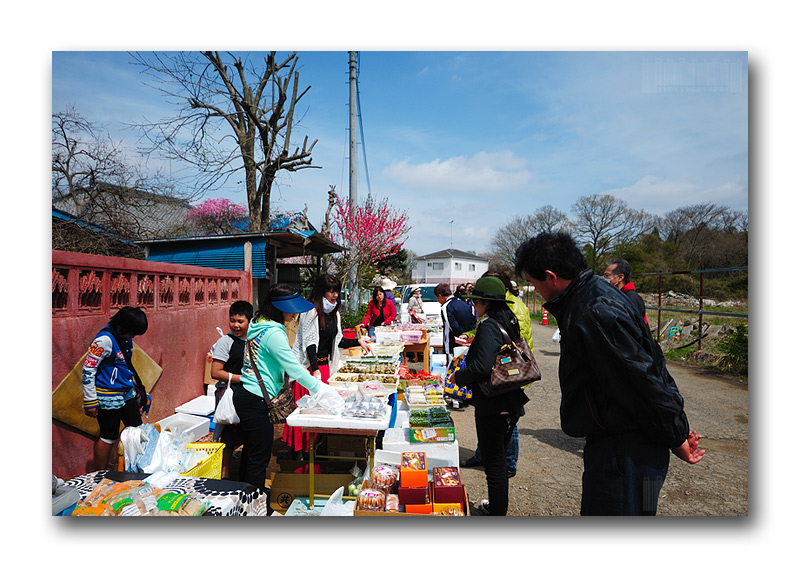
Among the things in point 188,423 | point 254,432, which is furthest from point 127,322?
point 188,423

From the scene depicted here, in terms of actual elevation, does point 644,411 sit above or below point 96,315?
below

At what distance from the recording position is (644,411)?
1618 mm

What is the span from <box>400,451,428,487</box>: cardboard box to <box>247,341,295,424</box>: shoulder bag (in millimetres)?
855

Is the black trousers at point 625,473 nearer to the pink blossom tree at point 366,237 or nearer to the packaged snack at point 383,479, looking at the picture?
the packaged snack at point 383,479

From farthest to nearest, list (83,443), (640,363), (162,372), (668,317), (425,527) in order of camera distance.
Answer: (668,317) → (162,372) → (83,443) → (425,527) → (640,363)

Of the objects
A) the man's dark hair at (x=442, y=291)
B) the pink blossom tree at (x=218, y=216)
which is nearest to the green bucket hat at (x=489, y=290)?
the pink blossom tree at (x=218, y=216)

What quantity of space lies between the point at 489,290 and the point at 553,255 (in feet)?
2.98

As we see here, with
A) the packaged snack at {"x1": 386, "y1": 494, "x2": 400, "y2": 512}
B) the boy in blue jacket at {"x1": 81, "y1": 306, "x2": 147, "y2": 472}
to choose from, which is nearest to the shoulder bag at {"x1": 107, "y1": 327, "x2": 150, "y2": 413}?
the boy in blue jacket at {"x1": 81, "y1": 306, "x2": 147, "y2": 472}

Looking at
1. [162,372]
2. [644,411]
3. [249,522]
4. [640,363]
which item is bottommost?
[249,522]

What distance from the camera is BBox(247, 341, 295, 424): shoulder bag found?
9.04 ft

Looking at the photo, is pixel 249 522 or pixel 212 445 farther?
pixel 212 445
